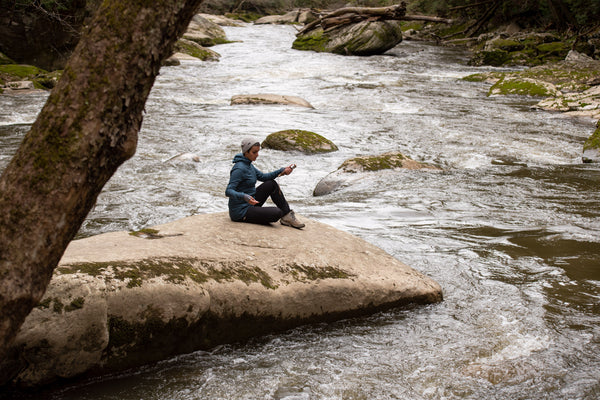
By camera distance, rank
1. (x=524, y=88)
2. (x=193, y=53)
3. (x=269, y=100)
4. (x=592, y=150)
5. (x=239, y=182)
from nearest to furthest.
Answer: (x=239, y=182) < (x=592, y=150) < (x=269, y=100) < (x=524, y=88) < (x=193, y=53)

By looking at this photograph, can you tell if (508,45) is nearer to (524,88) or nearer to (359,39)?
(359,39)

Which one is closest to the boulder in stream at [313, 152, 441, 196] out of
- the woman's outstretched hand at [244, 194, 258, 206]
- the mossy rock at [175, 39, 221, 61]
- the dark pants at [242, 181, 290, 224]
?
the dark pants at [242, 181, 290, 224]

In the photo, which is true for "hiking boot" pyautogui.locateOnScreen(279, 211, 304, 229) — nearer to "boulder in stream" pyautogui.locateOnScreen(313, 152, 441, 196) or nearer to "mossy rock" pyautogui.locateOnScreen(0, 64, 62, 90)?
"boulder in stream" pyautogui.locateOnScreen(313, 152, 441, 196)

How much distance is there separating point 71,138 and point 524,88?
1823cm

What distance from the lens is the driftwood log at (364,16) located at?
2788cm

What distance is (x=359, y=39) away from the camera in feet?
93.2

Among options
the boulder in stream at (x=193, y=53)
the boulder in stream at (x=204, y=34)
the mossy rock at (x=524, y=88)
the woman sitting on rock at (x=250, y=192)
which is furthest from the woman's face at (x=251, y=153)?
the boulder in stream at (x=204, y=34)

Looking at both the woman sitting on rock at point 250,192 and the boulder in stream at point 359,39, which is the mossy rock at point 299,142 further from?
the boulder in stream at point 359,39

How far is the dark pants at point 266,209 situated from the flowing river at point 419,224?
1.41 metres

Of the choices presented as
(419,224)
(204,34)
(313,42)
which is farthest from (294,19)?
(419,224)

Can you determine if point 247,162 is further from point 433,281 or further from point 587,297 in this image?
point 587,297

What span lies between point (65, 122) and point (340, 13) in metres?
29.1

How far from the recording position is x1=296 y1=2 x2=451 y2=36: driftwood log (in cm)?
2788

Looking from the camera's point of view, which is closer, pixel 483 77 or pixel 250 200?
pixel 250 200
